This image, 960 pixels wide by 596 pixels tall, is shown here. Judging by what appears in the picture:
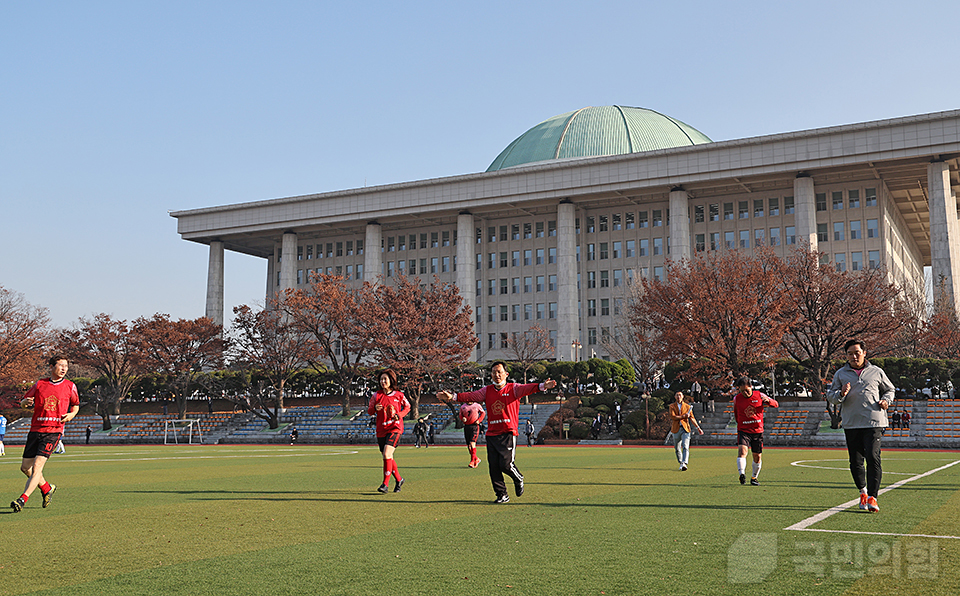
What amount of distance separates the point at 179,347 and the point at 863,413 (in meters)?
64.1

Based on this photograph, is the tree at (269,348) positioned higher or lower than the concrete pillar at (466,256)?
lower

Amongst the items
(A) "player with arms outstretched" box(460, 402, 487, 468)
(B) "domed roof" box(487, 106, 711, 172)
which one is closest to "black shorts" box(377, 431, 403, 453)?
(A) "player with arms outstretched" box(460, 402, 487, 468)

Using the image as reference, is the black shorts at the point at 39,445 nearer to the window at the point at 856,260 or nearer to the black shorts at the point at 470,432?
the black shorts at the point at 470,432

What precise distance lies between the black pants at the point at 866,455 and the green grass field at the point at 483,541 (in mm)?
461

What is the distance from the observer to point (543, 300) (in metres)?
91.9

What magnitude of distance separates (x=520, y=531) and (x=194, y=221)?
3963 inches

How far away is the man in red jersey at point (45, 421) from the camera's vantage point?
38.1 ft

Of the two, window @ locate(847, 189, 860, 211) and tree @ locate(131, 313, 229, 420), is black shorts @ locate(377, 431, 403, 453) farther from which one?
window @ locate(847, 189, 860, 211)

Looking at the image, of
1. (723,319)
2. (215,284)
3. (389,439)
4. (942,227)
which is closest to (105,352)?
(215,284)

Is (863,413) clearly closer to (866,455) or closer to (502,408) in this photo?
(866,455)

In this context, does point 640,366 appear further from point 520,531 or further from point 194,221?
point 194,221

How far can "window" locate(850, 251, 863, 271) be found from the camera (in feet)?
254

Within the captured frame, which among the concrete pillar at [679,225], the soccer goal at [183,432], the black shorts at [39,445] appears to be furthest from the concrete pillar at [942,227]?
the black shorts at [39,445]

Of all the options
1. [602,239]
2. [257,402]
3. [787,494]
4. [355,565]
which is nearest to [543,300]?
[602,239]
